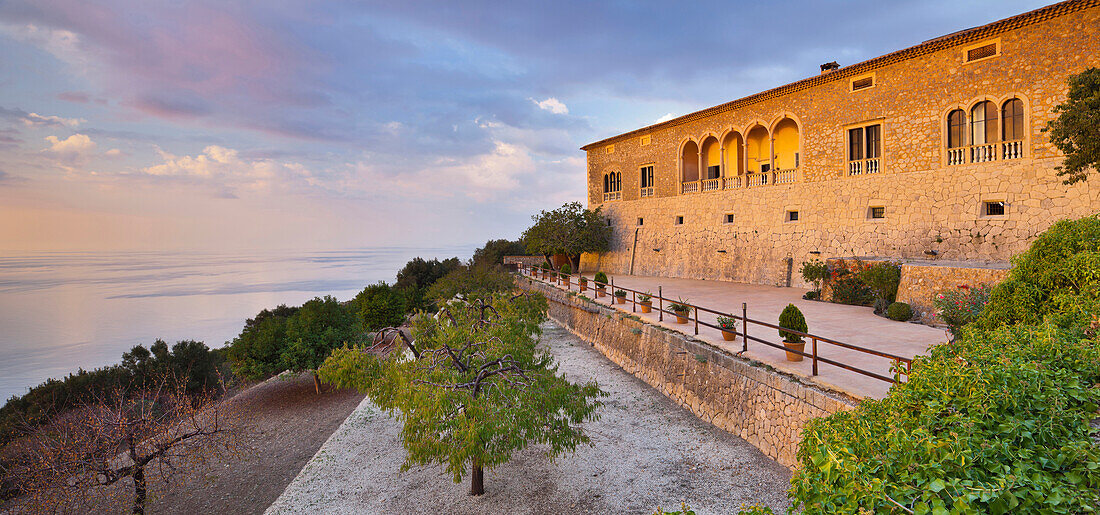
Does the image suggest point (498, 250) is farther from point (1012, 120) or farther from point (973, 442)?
point (973, 442)

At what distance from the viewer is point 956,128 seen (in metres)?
14.5

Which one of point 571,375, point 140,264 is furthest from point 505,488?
point 140,264

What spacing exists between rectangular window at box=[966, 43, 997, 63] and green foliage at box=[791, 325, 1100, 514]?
15.6 m

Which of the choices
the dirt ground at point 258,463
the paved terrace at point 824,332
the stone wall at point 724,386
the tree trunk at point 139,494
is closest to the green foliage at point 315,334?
the dirt ground at point 258,463

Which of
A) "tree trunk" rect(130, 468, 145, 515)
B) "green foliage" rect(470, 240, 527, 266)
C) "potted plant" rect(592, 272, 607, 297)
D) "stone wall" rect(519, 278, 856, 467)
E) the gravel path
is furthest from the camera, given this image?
"green foliage" rect(470, 240, 527, 266)

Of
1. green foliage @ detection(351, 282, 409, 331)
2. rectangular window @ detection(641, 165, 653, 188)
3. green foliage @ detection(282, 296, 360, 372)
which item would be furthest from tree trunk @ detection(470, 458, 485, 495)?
rectangular window @ detection(641, 165, 653, 188)

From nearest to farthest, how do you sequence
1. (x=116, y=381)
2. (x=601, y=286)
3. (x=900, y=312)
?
(x=900, y=312), (x=601, y=286), (x=116, y=381)

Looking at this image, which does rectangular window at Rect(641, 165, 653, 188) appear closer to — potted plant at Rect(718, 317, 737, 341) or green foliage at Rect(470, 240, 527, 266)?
green foliage at Rect(470, 240, 527, 266)

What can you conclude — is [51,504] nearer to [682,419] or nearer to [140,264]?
[682,419]

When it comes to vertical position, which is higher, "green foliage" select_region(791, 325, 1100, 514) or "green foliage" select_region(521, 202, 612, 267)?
"green foliage" select_region(521, 202, 612, 267)

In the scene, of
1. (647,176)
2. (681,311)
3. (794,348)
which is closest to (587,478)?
(794,348)

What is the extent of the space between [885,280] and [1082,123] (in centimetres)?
513

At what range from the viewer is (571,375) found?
13.4 meters

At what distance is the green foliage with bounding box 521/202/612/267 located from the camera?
86.7ft
